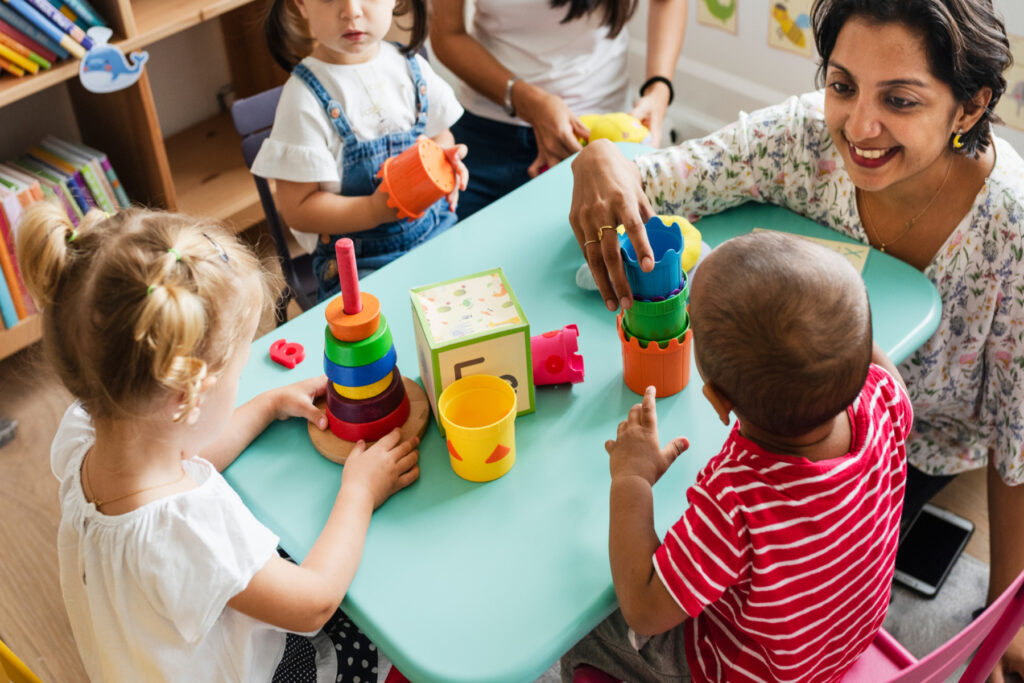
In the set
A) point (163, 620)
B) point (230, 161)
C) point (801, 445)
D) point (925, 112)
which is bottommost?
point (230, 161)

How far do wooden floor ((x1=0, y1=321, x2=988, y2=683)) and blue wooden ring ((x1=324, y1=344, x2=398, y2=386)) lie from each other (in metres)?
1.04

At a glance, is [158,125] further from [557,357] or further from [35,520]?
[557,357]

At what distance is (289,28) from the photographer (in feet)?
5.88

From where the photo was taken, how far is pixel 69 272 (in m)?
0.93

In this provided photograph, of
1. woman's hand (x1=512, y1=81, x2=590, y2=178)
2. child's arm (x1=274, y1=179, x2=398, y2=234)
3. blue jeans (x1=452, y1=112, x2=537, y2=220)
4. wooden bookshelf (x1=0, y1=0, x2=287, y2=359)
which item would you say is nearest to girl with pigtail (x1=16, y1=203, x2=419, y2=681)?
child's arm (x1=274, y1=179, x2=398, y2=234)

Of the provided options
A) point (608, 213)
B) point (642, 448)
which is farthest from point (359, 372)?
point (608, 213)

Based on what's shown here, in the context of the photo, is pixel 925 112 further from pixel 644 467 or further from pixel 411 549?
pixel 411 549

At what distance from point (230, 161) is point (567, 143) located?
124 cm

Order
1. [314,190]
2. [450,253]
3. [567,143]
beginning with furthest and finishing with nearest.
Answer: [567,143], [314,190], [450,253]

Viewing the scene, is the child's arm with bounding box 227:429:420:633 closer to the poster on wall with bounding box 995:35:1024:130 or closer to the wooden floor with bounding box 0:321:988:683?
the wooden floor with bounding box 0:321:988:683

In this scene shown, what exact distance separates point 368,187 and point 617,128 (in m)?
0.49

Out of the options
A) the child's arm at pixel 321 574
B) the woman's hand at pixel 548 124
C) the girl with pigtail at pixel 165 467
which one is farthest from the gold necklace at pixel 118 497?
the woman's hand at pixel 548 124

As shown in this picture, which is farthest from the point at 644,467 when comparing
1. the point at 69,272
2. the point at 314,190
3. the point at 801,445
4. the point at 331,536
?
the point at 314,190

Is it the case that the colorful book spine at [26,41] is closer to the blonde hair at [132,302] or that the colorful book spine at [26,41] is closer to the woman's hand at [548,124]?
the woman's hand at [548,124]
